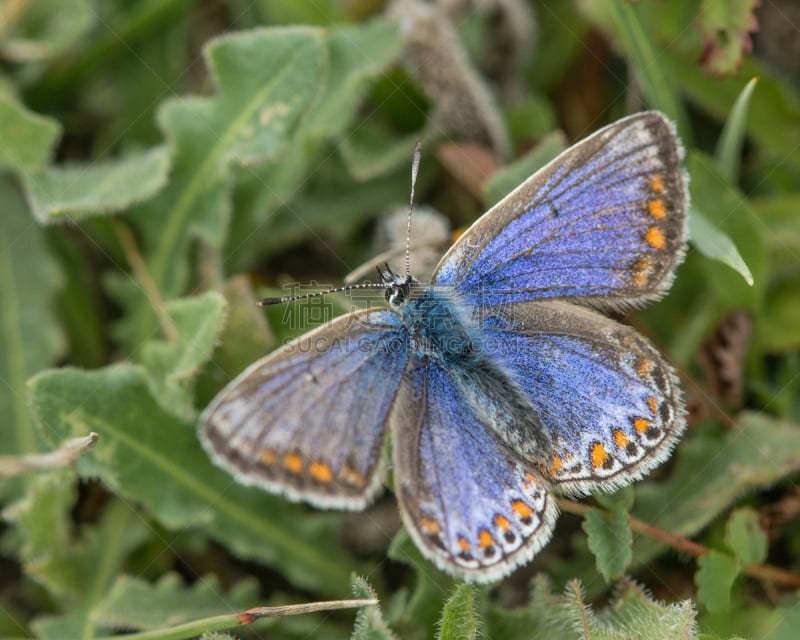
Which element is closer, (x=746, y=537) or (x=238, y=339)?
(x=746, y=537)

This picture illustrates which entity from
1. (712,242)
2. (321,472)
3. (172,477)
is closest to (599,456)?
(321,472)

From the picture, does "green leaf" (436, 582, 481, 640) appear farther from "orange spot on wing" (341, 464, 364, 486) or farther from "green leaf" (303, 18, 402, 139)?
"green leaf" (303, 18, 402, 139)

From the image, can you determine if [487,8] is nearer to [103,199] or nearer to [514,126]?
[514,126]

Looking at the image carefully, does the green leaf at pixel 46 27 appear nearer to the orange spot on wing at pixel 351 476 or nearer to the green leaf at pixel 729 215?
the orange spot on wing at pixel 351 476

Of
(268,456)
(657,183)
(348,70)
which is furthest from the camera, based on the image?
(348,70)

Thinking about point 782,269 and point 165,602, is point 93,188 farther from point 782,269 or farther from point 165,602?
point 782,269

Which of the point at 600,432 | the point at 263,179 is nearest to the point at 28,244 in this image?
the point at 263,179
